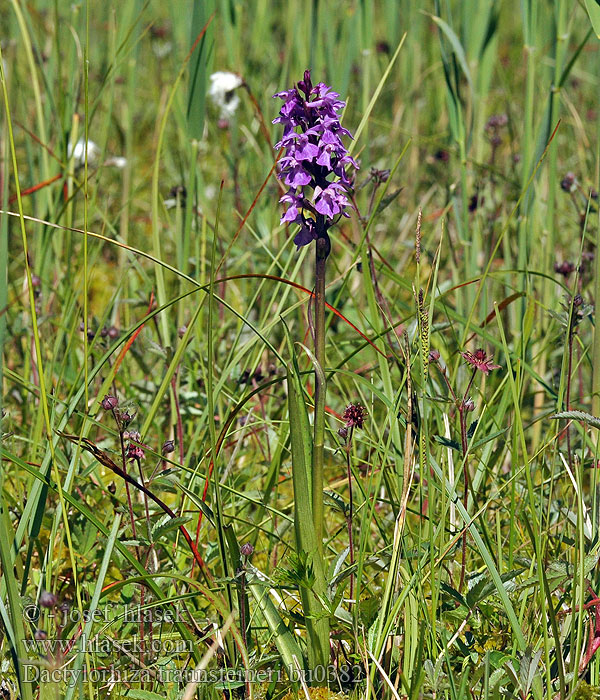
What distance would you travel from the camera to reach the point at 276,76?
3146mm

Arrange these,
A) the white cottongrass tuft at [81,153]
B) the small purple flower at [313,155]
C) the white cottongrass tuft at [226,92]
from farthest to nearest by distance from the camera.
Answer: the white cottongrass tuft at [226,92]
the white cottongrass tuft at [81,153]
the small purple flower at [313,155]

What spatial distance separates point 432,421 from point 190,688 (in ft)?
2.97

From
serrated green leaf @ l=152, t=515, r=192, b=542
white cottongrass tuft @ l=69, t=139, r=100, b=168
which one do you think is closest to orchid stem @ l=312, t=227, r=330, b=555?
serrated green leaf @ l=152, t=515, r=192, b=542

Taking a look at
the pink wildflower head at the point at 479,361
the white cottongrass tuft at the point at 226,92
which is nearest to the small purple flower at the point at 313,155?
the pink wildflower head at the point at 479,361

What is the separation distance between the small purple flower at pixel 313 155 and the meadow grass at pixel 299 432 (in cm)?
10

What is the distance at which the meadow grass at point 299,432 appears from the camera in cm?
101

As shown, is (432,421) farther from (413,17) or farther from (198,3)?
(413,17)

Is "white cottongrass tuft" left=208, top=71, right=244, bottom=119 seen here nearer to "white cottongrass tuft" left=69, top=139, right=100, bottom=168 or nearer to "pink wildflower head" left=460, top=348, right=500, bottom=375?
"white cottongrass tuft" left=69, top=139, right=100, bottom=168

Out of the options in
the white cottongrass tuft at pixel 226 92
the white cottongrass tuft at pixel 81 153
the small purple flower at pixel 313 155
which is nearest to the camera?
the small purple flower at pixel 313 155

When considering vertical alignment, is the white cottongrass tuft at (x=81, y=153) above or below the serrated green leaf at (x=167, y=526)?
above

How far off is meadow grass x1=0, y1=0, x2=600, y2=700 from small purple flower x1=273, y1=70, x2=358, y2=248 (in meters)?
0.10

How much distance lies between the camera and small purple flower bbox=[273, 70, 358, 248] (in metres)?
0.92

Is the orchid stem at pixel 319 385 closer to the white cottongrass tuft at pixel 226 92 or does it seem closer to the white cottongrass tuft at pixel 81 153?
the white cottongrass tuft at pixel 81 153

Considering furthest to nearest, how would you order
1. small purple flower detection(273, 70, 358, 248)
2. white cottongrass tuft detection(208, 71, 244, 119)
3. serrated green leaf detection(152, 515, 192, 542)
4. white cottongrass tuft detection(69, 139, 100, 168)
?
white cottongrass tuft detection(208, 71, 244, 119) → white cottongrass tuft detection(69, 139, 100, 168) → serrated green leaf detection(152, 515, 192, 542) → small purple flower detection(273, 70, 358, 248)
